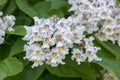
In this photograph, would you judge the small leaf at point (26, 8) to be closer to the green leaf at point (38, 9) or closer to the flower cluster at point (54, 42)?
the green leaf at point (38, 9)

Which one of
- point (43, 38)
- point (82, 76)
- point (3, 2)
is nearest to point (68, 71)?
point (82, 76)

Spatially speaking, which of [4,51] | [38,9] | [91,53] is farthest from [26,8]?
[91,53]

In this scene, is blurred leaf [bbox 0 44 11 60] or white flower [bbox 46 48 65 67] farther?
blurred leaf [bbox 0 44 11 60]

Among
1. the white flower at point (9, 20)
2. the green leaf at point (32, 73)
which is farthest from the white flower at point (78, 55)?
the white flower at point (9, 20)

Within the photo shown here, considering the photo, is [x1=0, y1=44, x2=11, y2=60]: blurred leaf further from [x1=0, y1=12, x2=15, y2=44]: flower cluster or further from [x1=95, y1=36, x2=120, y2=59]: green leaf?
[x1=95, y1=36, x2=120, y2=59]: green leaf

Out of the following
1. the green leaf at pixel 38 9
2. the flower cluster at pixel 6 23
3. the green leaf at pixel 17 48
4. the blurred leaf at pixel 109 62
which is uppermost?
the green leaf at pixel 38 9

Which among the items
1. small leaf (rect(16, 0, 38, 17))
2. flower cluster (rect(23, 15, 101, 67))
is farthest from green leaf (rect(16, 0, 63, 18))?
flower cluster (rect(23, 15, 101, 67))

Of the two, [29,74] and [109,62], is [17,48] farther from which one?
[109,62]
